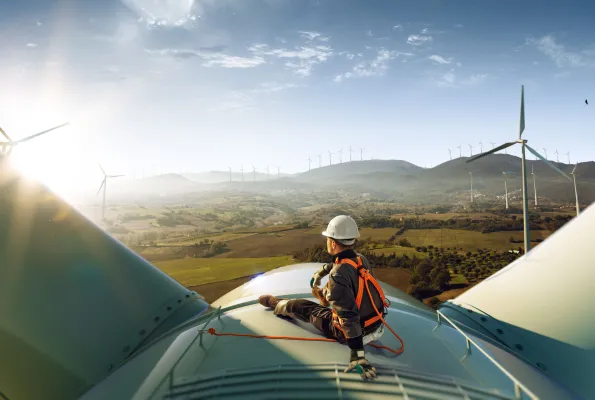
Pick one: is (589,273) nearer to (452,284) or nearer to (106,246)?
(106,246)

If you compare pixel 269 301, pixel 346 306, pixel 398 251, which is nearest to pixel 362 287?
pixel 346 306

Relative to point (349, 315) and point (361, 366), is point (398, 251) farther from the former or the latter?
point (361, 366)

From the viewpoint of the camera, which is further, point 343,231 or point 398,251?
point 398,251

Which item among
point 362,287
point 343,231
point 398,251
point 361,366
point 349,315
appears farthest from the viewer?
point 398,251

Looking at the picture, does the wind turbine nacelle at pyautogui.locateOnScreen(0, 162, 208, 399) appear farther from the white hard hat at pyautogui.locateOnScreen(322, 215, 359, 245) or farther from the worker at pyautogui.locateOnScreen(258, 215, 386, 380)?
the white hard hat at pyautogui.locateOnScreen(322, 215, 359, 245)

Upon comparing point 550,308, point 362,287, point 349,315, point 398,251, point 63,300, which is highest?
point 362,287

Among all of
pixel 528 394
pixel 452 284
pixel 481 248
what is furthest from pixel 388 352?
pixel 481 248

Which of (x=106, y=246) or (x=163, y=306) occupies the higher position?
(x=106, y=246)

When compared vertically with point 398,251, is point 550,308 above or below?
above
